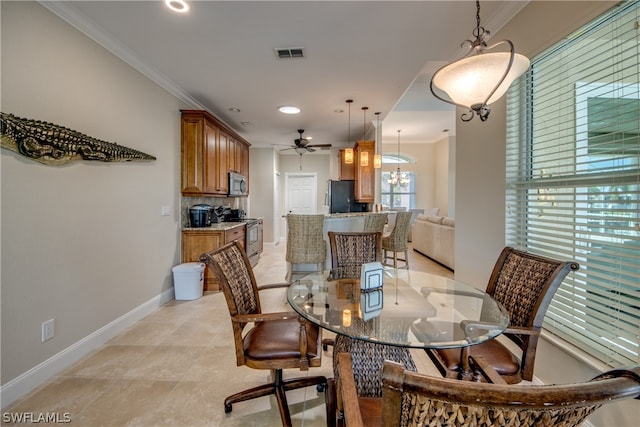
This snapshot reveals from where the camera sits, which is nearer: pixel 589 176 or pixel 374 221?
pixel 589 176

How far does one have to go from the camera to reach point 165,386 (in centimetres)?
183

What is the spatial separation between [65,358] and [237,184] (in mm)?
3516

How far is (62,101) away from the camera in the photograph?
2.05 m

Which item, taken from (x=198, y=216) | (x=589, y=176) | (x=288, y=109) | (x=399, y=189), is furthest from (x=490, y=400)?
(x=399, y=189)

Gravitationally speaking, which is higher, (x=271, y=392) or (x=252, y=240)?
(x=252, y=240)

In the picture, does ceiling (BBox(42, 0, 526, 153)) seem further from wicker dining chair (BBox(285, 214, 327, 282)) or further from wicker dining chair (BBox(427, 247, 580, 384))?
wicker dining chair (BBox(427, 247, 580, 384))

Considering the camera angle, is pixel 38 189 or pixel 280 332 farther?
pixel 38 189

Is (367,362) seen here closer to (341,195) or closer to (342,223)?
(342,223)

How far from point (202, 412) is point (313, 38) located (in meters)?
2.96

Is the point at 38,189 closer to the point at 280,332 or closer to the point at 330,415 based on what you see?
the point at 280,332

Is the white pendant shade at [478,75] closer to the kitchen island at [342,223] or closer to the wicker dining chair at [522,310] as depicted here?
the wicker dining chair at [522,310]

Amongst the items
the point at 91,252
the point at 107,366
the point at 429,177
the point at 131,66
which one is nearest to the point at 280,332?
the point at 107,366

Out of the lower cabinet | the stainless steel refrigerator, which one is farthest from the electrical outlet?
the stainless steel refrigerator

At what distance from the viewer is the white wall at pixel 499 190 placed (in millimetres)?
1474
